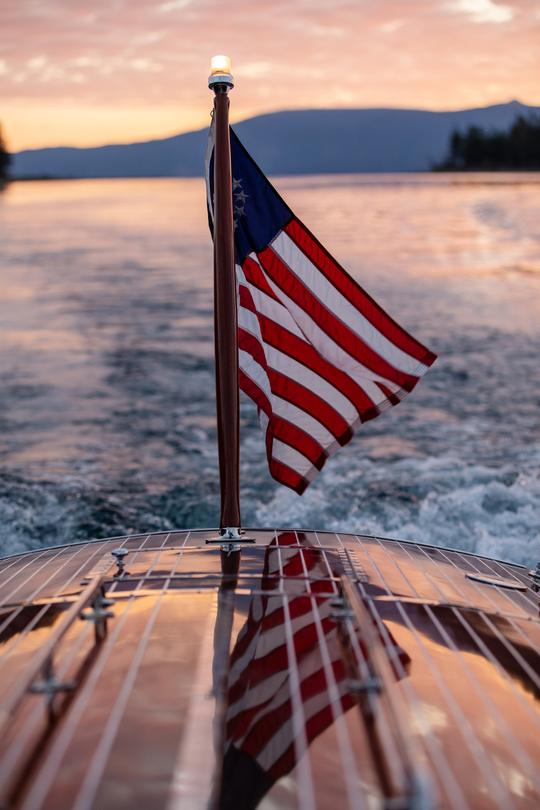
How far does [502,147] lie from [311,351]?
118343 millimetres

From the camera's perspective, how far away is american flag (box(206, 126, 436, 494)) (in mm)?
3928

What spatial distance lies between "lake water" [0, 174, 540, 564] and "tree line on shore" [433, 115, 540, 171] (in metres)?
94.1

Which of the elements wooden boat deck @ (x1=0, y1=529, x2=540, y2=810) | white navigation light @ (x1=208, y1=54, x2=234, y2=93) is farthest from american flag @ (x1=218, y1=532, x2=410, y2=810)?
white navigation light @ (x1=208, y1=54, x2=234, y2=93)

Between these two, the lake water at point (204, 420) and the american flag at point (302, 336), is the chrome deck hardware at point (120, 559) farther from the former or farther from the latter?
the lake water at point (204, 420)

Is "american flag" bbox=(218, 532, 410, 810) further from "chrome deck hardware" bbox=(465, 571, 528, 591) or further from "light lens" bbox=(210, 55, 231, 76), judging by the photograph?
"light lens" bbox=(210, 55, 231, 76)

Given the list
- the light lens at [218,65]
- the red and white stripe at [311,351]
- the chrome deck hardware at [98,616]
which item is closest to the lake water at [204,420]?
the red and white stripe at [311,351]

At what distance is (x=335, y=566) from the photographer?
11.8 feet

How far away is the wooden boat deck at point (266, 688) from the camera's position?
6.43 ft

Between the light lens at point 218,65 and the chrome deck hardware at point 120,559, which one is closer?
the chrome deck hardware at point 120,559

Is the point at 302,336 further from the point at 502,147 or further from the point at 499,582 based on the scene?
the point at 502,147

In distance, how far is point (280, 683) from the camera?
2.46 metres

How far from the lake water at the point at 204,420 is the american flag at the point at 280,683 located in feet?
12.8

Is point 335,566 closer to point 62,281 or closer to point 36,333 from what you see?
point 36,333

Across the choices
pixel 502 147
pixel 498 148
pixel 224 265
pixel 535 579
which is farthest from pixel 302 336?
pixel 498 148
